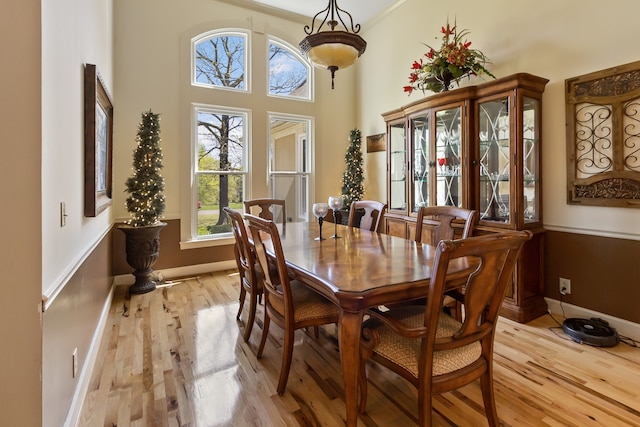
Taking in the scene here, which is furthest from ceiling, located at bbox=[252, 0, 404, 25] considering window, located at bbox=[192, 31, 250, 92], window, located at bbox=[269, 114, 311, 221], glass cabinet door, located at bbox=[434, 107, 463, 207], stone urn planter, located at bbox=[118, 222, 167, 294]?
stone urn planter, located at bbox=[118, 222, 167, 294]

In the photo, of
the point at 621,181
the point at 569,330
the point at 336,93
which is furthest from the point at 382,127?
the point at 569,330

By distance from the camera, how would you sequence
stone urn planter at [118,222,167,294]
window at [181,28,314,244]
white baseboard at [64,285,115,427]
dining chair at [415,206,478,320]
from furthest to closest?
window at [181,28,314,244] → stone urn planter at [118,222,167,294] → dining chair at [415,206,478,320] → white baseboard at [64,285,115,427]

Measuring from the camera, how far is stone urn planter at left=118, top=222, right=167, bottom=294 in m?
3.68

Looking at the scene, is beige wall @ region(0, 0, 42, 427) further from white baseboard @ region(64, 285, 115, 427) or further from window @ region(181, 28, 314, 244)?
window @ region(181, 28, 314, 244)

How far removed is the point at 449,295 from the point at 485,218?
5.01ft

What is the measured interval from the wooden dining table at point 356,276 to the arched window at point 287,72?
3.64m

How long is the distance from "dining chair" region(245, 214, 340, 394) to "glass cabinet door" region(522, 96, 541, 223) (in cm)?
219

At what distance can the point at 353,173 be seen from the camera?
17.1 ft

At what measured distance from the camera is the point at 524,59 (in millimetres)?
3238

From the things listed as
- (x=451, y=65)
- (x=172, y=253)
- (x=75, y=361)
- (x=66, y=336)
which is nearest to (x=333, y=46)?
(x=451, y=65)

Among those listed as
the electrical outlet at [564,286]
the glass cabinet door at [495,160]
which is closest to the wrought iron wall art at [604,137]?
the glass cabinet door at [495,160]

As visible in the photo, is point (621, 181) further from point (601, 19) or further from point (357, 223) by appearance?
point (357, 223)

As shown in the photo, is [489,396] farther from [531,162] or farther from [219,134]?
[219,134]

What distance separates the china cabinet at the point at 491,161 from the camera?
2.94 metres
